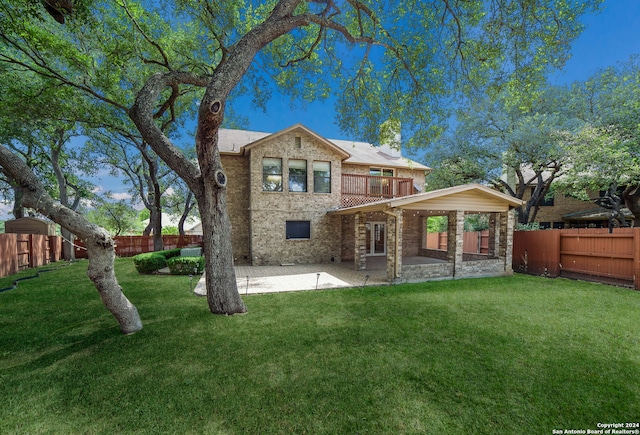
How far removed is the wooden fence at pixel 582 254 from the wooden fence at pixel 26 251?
68.1 feet

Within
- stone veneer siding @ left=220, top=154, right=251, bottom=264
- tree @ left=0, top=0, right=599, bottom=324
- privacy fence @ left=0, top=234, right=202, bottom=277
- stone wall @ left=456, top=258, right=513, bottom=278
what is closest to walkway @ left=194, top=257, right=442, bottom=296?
stone veneer siding @ left=220, top=154, right=251, bottom=264

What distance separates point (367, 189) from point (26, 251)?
16.4 m

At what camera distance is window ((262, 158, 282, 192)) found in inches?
482

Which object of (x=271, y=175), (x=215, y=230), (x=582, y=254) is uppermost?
(x=271, y=175)

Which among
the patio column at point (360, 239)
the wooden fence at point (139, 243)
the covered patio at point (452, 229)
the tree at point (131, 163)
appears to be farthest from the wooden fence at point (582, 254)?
the wooden fence at point (139, 243)

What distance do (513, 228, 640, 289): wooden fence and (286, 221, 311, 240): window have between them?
9.25 meters

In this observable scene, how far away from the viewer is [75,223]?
3.99 metres

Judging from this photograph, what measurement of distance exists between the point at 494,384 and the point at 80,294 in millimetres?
9674

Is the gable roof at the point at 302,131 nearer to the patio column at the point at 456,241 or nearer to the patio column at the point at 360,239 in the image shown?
the patio column at the point at 360,239

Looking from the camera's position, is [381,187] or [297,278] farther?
[381,187]

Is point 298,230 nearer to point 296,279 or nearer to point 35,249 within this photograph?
point 296,279

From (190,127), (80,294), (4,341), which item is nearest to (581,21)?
(4,341)

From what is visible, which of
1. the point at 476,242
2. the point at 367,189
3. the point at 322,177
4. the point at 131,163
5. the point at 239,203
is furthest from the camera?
the point at 131,163

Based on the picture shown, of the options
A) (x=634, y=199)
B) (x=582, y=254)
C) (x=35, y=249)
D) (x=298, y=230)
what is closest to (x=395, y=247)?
(x=298, y=230)
